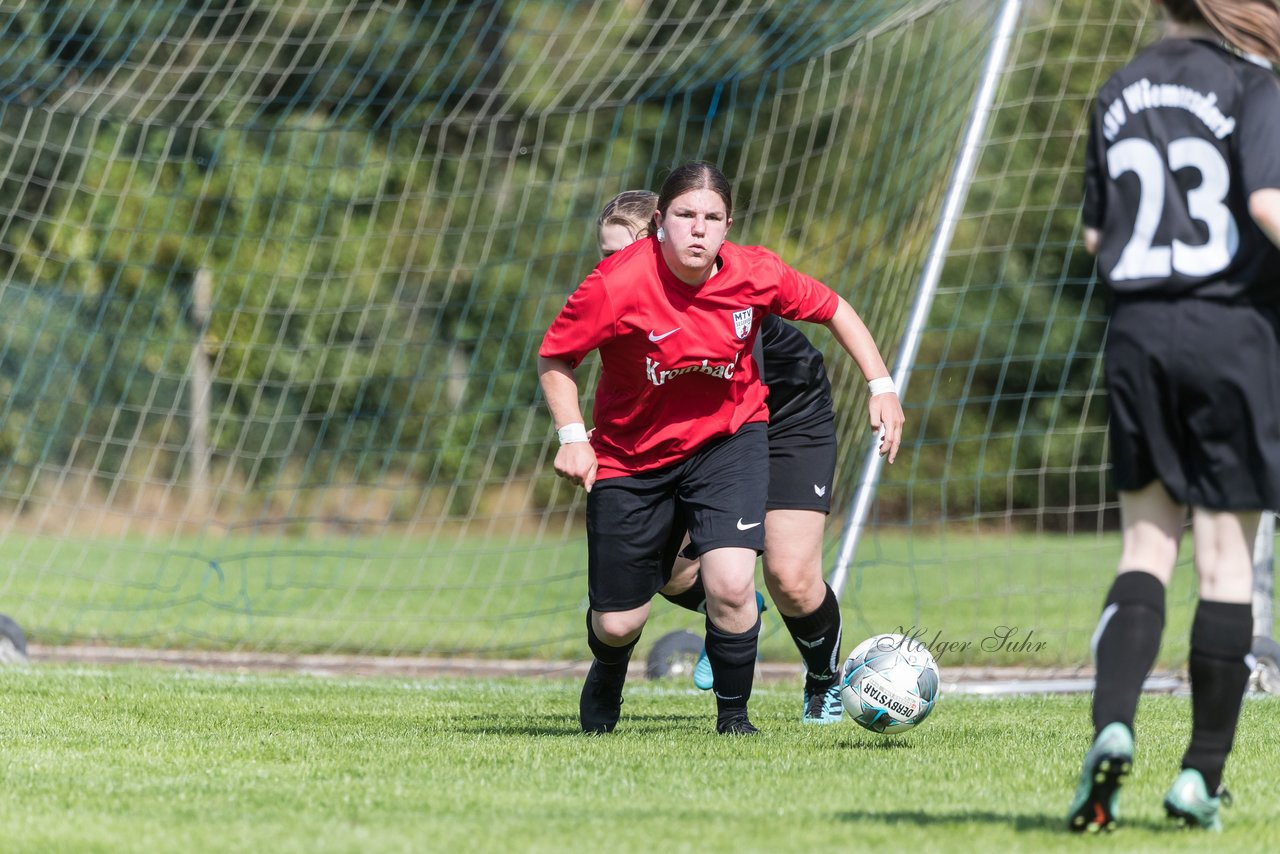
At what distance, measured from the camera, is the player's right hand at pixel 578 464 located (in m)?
4.42

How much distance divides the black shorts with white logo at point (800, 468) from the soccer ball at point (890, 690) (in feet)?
2.34

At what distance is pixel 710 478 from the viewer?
189 inches

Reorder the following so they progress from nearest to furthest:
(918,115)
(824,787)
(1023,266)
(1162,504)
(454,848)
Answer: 1. (454,848)
2. (1162,504)
3. (824,787)
4. (918,115)
5. (1023,266)

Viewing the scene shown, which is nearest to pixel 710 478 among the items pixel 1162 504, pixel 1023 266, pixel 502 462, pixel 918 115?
pixel 1162 504

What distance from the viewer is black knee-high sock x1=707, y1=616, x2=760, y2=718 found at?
483cm

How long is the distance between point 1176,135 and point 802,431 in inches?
97.3

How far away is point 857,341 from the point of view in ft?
15.7

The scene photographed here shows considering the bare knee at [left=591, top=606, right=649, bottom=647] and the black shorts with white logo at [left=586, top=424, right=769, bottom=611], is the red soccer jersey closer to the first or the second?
the black shorts with white logo at [left=586, top=424, right=769, bottom=611]

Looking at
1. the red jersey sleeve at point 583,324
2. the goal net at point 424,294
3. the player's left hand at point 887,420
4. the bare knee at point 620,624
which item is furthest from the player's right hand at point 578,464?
the goal net at point 424,294

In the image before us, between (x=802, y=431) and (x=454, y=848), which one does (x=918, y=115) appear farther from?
(x=454, y=848)

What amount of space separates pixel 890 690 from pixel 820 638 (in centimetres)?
79

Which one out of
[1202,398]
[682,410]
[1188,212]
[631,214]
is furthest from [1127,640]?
[631,214]

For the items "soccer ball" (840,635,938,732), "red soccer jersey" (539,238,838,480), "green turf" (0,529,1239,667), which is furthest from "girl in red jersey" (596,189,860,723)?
"green turf" (0,529,1239,667)

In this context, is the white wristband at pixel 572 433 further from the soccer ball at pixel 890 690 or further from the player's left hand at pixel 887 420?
the soccer ball at pixel 890 690
